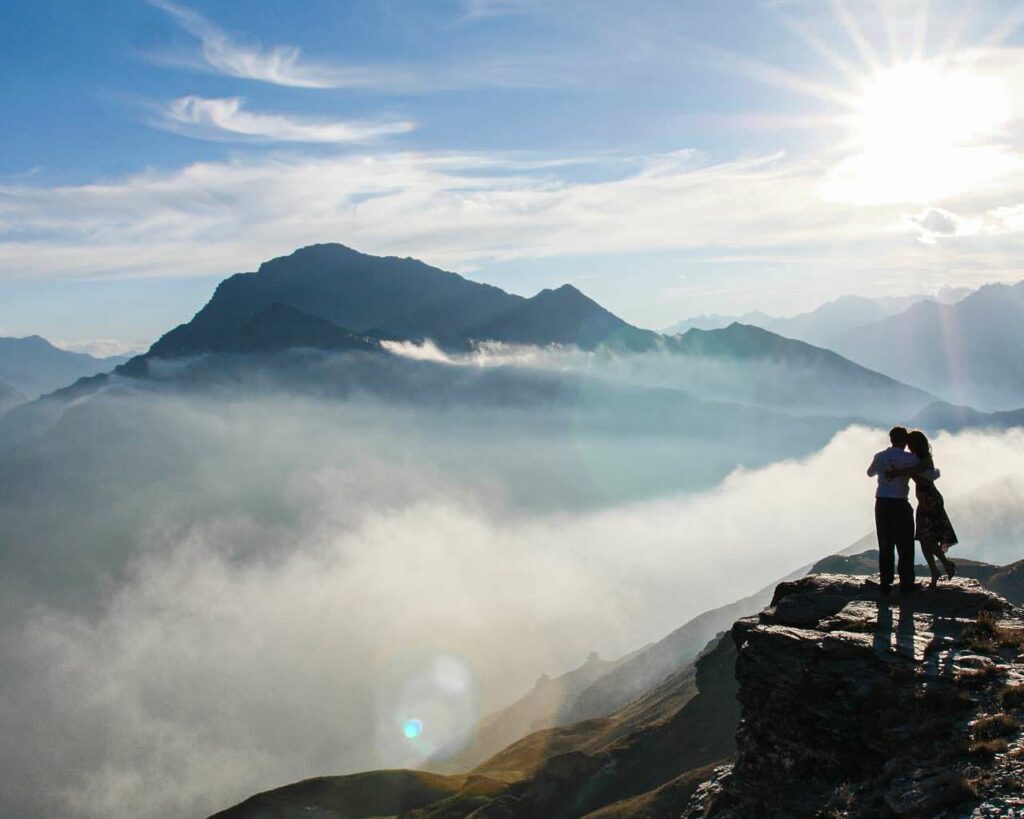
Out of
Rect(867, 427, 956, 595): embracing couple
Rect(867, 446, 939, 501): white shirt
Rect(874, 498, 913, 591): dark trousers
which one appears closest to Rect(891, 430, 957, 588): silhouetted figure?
Rect(867, 427, 956, 595): embracing couple

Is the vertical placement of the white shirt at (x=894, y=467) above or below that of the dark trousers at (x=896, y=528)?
above

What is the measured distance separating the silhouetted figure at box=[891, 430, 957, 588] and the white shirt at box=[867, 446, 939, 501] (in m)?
0.15

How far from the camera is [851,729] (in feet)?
63.3

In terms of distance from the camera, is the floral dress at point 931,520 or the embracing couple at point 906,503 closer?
the embracing couple at point 906,503

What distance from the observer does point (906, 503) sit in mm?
21859

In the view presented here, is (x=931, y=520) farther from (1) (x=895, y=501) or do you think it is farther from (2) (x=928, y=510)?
(1) (x=895, y=501)

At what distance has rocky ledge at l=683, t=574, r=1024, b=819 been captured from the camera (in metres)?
15.6

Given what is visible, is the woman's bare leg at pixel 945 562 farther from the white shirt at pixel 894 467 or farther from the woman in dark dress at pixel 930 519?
the white shirt at pixel 894 467

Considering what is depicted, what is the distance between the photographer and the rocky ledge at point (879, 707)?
1557cm

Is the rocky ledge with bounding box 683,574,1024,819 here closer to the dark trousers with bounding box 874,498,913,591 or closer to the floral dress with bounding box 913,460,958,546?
the dark trousers with bounding box 874,498,913,591

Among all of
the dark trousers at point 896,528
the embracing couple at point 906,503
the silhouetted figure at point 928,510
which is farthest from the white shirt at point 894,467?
the dark trousers at point 896,528

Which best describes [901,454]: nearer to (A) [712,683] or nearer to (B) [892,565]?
(B) [892,565]

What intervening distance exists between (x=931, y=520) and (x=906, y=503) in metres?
1.03

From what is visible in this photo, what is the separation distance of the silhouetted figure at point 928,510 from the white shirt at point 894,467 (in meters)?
0.15
